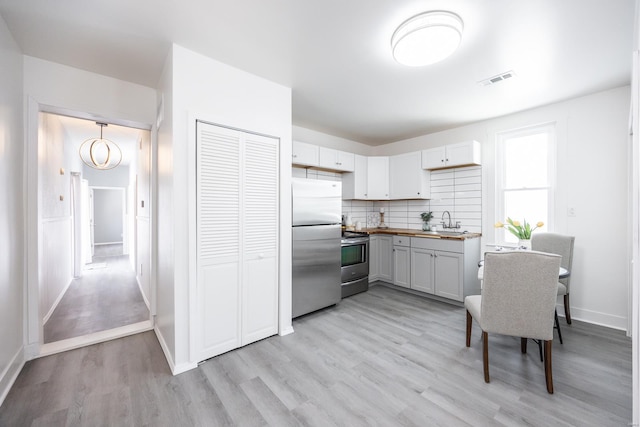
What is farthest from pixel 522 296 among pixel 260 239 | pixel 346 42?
pixel 346 42

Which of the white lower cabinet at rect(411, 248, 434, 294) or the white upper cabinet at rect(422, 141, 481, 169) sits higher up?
the white upper cabinet at rect(422, 141, 481, 169)

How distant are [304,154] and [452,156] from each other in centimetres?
220

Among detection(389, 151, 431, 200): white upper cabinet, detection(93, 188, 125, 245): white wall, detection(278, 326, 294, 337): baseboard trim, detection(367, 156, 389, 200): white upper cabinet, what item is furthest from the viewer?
detection(93, 188, 125, 245): white wall

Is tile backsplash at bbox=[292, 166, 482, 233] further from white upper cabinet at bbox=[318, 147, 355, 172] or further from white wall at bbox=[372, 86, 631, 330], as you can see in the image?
white wall at bbox=[372, 86, 631, 330]

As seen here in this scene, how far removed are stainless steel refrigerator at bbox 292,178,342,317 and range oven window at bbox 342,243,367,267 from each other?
34cm

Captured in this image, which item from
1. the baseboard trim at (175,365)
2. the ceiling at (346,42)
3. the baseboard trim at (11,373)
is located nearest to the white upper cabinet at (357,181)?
the ceiling at (346,42)

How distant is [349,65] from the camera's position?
2410 millimetres

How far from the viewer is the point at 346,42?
207cm

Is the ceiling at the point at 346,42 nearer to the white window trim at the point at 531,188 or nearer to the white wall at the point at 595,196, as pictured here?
the white wall at the point at 595,196

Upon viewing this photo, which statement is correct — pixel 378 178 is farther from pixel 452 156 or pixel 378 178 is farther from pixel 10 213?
pixel 10 213

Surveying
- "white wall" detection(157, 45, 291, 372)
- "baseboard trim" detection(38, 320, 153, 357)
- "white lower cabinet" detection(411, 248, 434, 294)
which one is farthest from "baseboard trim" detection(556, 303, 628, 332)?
"baseboard trim" detection(38, 320, 153, 357)

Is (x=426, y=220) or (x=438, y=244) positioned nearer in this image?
(x=438, y=244)

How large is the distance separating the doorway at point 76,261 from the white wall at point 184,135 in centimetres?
87

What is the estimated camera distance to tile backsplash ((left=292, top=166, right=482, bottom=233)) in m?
4.00
